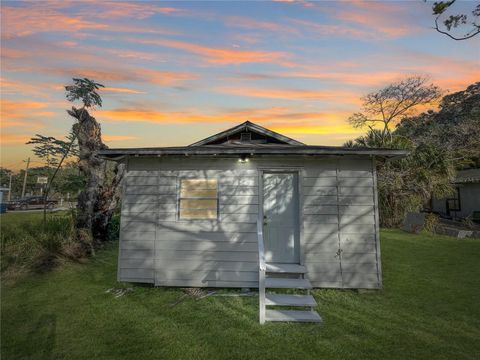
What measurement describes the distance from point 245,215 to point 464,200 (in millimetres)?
22693

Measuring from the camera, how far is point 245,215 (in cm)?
708

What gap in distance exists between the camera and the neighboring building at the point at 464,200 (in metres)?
19.7

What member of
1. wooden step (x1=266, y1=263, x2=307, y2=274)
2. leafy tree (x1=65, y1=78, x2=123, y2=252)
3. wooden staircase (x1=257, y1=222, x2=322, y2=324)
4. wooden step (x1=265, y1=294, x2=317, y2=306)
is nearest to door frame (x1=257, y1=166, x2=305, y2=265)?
wooden step (x1=266, y1=263, x2=307, y2=274)

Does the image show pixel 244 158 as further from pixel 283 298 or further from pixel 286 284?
pixel 283 298

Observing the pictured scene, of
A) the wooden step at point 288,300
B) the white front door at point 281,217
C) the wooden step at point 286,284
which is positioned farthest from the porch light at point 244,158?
the wooden step at point 288,300

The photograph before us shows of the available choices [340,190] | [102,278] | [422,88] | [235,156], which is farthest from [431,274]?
[422,88]

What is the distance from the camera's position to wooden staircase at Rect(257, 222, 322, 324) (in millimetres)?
5145

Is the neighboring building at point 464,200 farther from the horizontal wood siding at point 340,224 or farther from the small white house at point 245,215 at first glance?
the small white house at point 245,215

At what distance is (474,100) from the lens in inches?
1262

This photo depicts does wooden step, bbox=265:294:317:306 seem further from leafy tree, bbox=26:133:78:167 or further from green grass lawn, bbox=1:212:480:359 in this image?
leafy tree, bbox=26:133:78:167

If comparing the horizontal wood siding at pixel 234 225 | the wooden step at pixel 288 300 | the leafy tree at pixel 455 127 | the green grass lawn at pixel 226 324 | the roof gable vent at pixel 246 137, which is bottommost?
the green grass lawn at pixel 226 324

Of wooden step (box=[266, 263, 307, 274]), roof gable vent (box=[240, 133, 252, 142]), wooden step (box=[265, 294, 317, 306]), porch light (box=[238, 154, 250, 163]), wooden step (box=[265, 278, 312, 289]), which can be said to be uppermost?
roof gable vent (box=[240, 133, 252, 142])

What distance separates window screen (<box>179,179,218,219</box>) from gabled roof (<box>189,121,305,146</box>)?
7.27ft

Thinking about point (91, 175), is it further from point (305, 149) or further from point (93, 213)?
point (305, 149)
